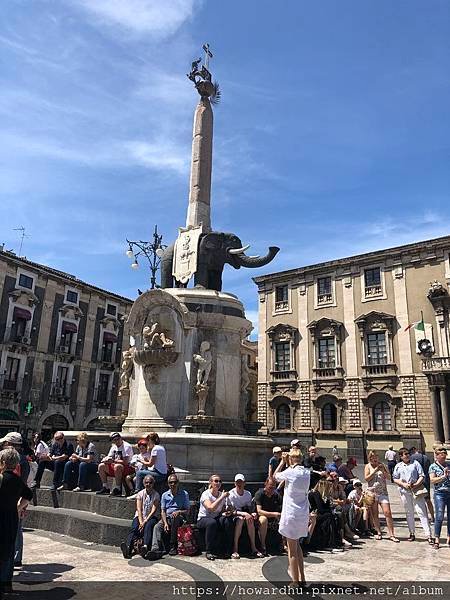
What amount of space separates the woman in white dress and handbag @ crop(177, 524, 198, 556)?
1.92m

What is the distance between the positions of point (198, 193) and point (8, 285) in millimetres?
26496

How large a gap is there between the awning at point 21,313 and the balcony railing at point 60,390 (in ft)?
19.0

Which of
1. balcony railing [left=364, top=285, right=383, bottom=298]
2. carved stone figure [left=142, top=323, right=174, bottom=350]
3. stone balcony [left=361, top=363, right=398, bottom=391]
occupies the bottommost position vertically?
carved stone figure [left=142, top=323, right=174, bottom=350]

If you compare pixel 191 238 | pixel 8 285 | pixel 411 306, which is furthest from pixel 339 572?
pixel 8 285

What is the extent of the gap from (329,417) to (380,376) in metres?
4.97

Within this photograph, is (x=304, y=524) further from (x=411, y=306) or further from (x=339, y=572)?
(x=411, y=306)

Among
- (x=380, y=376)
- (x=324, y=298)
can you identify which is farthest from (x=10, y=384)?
(x=380, y=376)

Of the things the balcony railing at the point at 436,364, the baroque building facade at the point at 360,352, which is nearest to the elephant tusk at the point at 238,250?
the baroque building facade at the point at 360,352

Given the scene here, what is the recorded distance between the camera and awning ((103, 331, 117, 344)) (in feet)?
143

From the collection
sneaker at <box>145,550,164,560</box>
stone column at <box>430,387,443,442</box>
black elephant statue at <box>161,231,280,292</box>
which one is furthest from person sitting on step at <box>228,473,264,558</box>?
stone column at <box>430,387,443,442</box>

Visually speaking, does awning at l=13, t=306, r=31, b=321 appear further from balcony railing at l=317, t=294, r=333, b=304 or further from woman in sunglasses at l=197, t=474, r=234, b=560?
woman in sunglasses at l=197, t=474, r=234, b=560

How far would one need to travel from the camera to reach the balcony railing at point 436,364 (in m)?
30.3

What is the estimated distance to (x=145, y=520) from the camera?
23.5ft

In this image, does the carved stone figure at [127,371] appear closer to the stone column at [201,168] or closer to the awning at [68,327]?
the stone column at [201,168]
